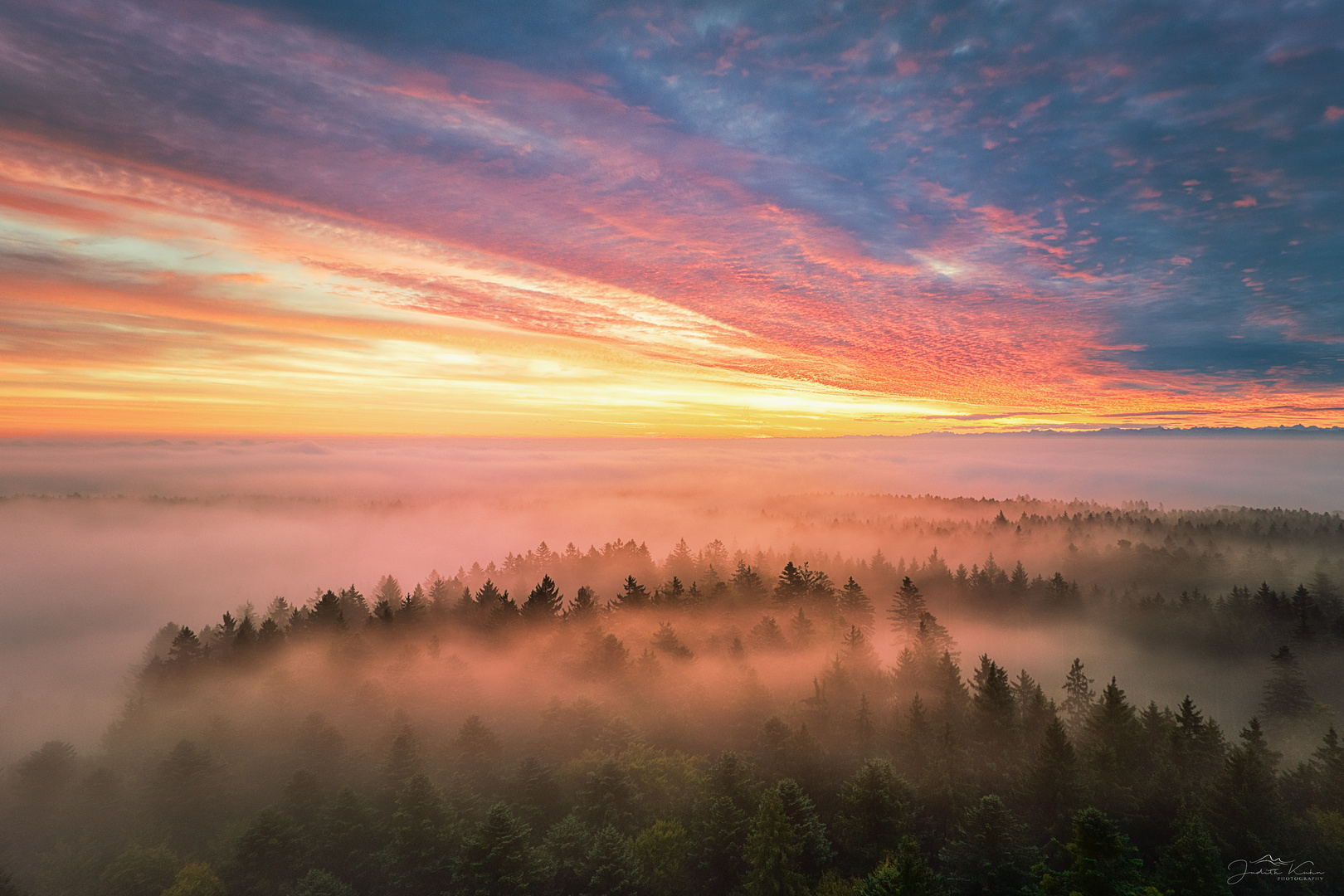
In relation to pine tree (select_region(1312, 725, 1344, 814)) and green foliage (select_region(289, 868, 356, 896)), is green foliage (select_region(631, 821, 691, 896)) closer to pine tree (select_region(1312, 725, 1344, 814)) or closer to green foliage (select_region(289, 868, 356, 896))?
green foliage (select_region(289, 868, 356, 896))

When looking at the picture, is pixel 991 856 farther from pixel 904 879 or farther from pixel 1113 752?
pixel 1113 752

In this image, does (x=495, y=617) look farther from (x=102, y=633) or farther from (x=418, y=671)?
(x=102, y=633)

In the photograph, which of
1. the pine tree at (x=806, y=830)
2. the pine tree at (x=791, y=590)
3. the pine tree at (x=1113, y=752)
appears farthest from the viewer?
the pine tree at (x=791, y=590)

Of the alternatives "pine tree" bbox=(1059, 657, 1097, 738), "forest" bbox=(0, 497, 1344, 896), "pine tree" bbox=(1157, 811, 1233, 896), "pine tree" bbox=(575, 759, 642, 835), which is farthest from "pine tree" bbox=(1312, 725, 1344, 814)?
"pine tree" bbox=(575, 759, 642, 835)

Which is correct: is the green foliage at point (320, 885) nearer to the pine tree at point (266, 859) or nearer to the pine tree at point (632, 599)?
the pine tree at point (266, 859)

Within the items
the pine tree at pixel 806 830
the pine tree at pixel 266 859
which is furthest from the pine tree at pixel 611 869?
the pine tree at pixel 266 859

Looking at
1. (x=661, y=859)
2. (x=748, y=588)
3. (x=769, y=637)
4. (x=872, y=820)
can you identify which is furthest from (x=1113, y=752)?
(x=748, y=588)

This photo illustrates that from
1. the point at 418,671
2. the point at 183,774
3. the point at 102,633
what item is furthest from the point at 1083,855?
the point at 102,633
